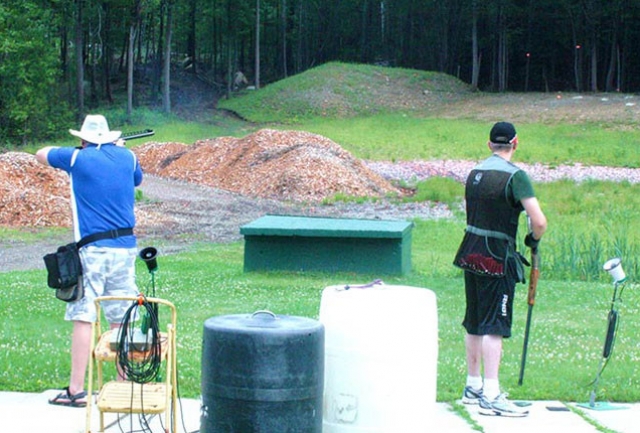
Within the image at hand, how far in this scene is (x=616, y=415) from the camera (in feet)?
24.5

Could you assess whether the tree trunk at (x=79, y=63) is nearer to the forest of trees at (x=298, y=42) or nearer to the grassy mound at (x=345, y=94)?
the forest of trees at (x=298, y=42)

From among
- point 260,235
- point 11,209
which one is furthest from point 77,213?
point 11,209

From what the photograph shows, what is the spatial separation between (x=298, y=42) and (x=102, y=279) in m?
85.1

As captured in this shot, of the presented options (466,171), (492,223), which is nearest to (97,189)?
(492,223)

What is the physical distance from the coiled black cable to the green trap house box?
8416 millimetres

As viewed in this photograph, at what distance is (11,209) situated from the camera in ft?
76.9

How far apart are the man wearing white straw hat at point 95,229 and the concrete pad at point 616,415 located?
3.37 meters

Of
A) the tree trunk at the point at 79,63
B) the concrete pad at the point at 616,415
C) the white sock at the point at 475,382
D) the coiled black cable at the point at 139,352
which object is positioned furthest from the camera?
the tree trunk at the point at 79,63

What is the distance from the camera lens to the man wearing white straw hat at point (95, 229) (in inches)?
285

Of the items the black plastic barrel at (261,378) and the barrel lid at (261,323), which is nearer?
the black plastic barrel at (261,378)

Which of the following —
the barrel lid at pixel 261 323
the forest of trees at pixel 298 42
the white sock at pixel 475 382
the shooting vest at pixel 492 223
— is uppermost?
the forest of trees at pixel 298 42

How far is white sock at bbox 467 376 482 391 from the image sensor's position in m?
7.70

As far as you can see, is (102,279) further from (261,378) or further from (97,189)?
(261,378)

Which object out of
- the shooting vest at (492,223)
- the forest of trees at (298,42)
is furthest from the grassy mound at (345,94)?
the shooting vest at (492,223)
